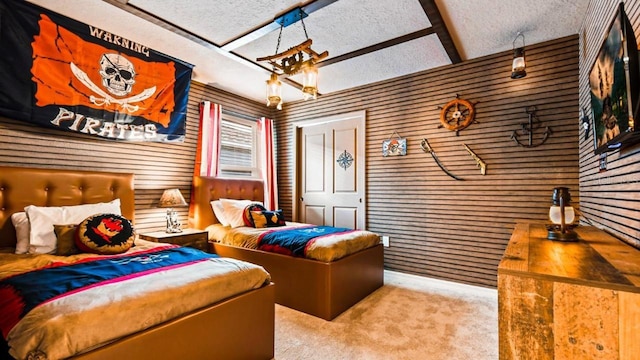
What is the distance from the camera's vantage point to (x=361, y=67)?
3.62 m

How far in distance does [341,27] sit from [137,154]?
8.57ft

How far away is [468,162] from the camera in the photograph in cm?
338

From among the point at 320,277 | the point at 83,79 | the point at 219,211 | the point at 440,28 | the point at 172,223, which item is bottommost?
the point at 320,277

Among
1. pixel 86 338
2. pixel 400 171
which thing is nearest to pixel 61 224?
pixel 86 338

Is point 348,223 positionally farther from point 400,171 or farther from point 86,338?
point 86,338

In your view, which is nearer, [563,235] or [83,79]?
[563,235]

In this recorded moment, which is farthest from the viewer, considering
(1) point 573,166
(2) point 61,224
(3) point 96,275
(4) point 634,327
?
(1) point 573,166

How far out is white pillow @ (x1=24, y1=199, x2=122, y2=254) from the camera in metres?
2.10

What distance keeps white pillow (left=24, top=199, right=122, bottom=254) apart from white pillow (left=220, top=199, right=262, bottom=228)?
4.58 ft

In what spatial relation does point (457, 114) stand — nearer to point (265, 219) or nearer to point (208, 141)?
point (265, 219)

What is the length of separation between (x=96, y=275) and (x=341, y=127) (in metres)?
3.55

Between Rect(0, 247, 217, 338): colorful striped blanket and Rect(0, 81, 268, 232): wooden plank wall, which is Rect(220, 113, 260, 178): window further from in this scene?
Rect(0, 247, 217, 338): colorful striped blanket

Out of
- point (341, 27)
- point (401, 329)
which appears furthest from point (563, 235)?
point (341, 27)

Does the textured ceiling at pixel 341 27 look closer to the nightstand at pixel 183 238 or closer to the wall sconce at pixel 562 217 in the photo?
the wall sconce at pixel 562 217
